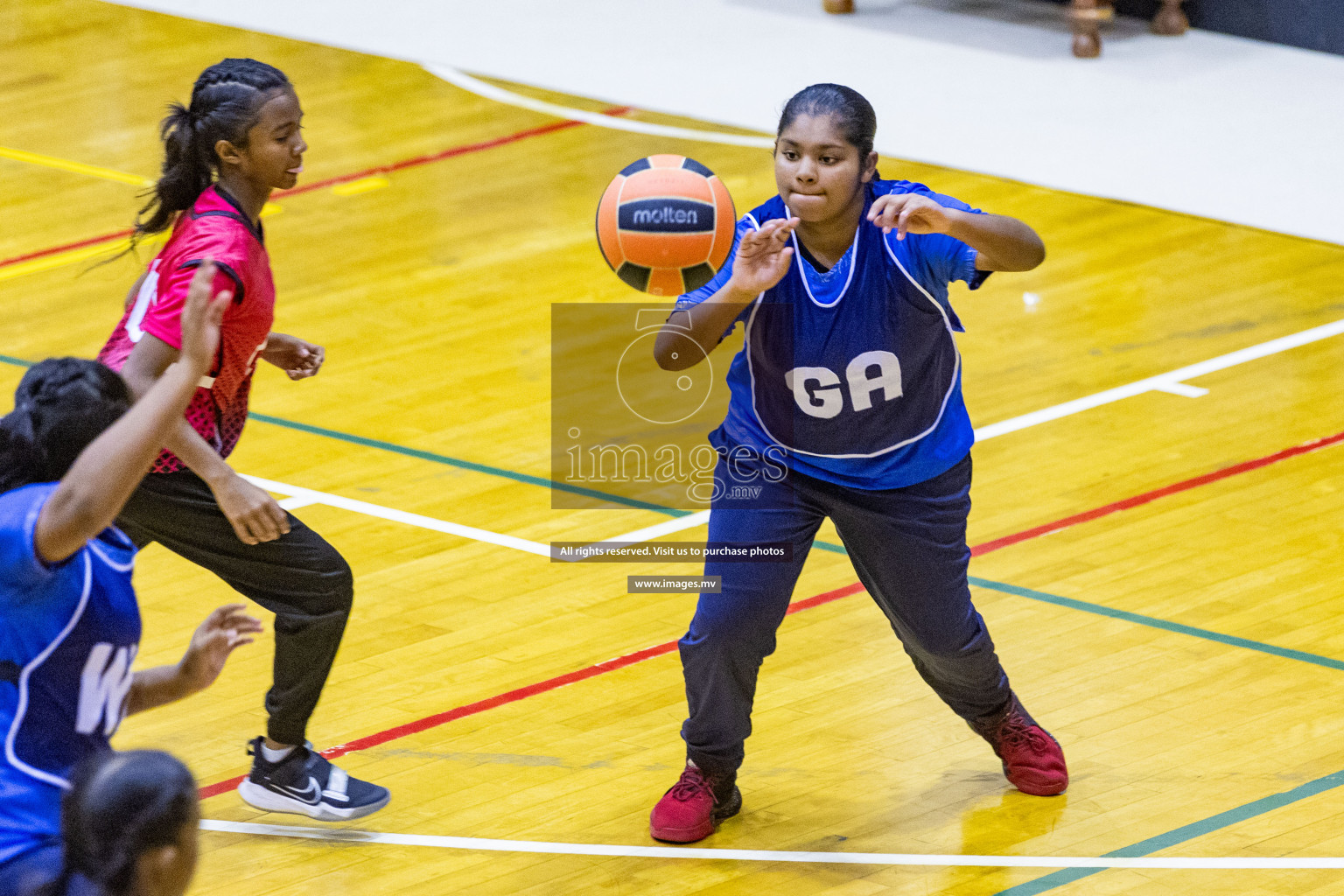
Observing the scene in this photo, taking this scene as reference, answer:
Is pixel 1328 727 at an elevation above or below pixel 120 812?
below

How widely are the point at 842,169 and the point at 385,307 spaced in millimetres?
4484

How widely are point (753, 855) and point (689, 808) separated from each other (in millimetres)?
177

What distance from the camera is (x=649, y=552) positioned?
6379 mm

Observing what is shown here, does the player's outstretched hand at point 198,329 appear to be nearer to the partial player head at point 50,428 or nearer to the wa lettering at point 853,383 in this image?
the partial player head at point 50,428

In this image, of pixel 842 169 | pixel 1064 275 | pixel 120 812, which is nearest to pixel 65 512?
pixel 120 812

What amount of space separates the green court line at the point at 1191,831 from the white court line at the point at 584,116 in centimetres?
620

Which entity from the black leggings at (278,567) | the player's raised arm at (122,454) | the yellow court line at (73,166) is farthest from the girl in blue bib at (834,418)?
the yellow court line at (73,166)

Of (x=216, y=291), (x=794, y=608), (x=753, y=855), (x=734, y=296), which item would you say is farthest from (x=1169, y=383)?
(x=216, y=291)

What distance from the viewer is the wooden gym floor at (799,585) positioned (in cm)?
467

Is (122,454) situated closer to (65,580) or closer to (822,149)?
(65,580)

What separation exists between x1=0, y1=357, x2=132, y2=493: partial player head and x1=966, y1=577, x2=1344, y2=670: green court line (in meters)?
3.30

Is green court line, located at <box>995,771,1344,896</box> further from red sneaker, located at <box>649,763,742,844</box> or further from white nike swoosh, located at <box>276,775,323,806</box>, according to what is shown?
white nike swoosh, located at <box>276,775,323,806</box>

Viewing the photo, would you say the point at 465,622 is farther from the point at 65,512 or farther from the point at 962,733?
the point at 65,512

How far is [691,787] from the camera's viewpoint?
4680 mm
